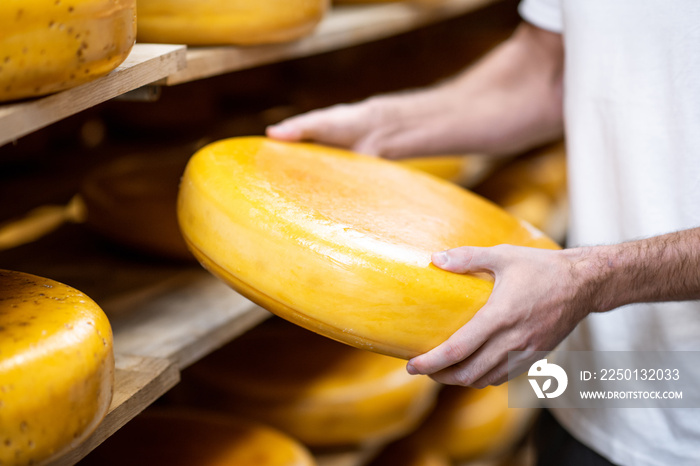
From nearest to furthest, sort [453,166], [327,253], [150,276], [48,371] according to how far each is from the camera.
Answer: [48,371] → [327,253] → [150,276] → [453,166]

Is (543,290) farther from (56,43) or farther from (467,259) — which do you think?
(56,43)

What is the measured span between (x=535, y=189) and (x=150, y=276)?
4.79 feet

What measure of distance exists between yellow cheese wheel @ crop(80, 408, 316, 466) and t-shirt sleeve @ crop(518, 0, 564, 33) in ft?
2.59

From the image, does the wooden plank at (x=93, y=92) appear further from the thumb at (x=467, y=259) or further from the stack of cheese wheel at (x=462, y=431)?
the stack of cheese wheel at (x=462, y=431)

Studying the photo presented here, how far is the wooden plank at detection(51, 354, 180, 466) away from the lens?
2.12ft

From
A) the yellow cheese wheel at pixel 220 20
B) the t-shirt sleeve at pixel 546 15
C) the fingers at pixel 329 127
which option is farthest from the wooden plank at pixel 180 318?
the t-shirt sleeve at pixel 546 15

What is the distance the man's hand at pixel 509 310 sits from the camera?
0.70 metres

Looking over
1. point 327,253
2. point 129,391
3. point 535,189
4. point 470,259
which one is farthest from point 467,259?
Result: point 535,189

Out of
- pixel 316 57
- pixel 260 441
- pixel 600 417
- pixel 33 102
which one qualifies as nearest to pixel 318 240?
pixel 33 102

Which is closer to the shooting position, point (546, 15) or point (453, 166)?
point (546, 15)

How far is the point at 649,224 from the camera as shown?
0.97 metres

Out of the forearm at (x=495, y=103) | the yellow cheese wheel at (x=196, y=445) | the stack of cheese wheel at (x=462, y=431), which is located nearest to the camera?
the yellow cheese wheel at (x=196, y=445)

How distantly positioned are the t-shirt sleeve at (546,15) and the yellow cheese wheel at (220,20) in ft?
1.34

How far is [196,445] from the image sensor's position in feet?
3.40
